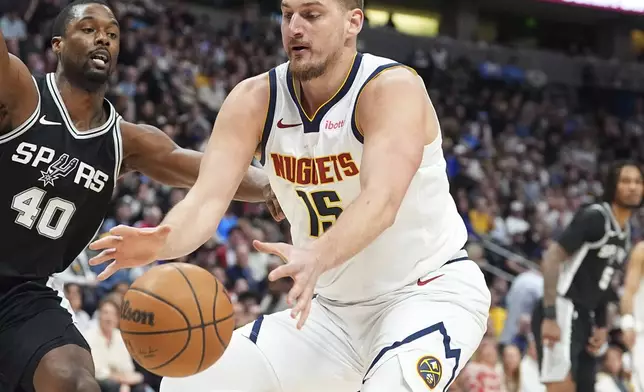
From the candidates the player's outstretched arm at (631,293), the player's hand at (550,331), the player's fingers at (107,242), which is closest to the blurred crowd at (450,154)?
the player's outstretched arm at (631,293)

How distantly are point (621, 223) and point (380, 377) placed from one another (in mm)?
4185

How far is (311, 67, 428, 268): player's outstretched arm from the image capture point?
318cm

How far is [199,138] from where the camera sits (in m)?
13.0

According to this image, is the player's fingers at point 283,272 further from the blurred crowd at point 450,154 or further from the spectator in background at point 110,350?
the spectator in background at point 110,350

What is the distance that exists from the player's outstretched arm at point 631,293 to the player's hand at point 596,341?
181 millimetres

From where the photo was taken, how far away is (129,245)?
3262mm

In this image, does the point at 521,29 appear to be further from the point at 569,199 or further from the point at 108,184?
the point at 108,184

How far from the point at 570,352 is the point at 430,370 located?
3919 millimetres

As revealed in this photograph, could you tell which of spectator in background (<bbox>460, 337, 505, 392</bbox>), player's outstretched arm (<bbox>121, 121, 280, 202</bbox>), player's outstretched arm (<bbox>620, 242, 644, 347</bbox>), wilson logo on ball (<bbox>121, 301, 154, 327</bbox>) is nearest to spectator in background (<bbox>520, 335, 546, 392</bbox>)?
spectator in background (<bbox>460, 337, 505, 392</bbox>)

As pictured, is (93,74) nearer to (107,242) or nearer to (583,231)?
(107,242)

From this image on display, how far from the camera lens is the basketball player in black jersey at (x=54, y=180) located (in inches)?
163

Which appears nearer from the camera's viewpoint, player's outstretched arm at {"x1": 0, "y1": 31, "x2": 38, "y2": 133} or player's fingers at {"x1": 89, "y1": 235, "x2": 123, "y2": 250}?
player's fingers at {"x1": 89, "y1": 235, "x2": 123, "y2": 250}

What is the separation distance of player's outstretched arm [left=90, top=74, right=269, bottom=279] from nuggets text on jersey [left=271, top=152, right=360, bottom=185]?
0.17 meters

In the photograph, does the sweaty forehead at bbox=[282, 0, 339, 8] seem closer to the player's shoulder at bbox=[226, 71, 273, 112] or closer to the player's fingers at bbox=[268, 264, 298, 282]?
the player's shoulder at bbox=[226, 71, 273, 112]
